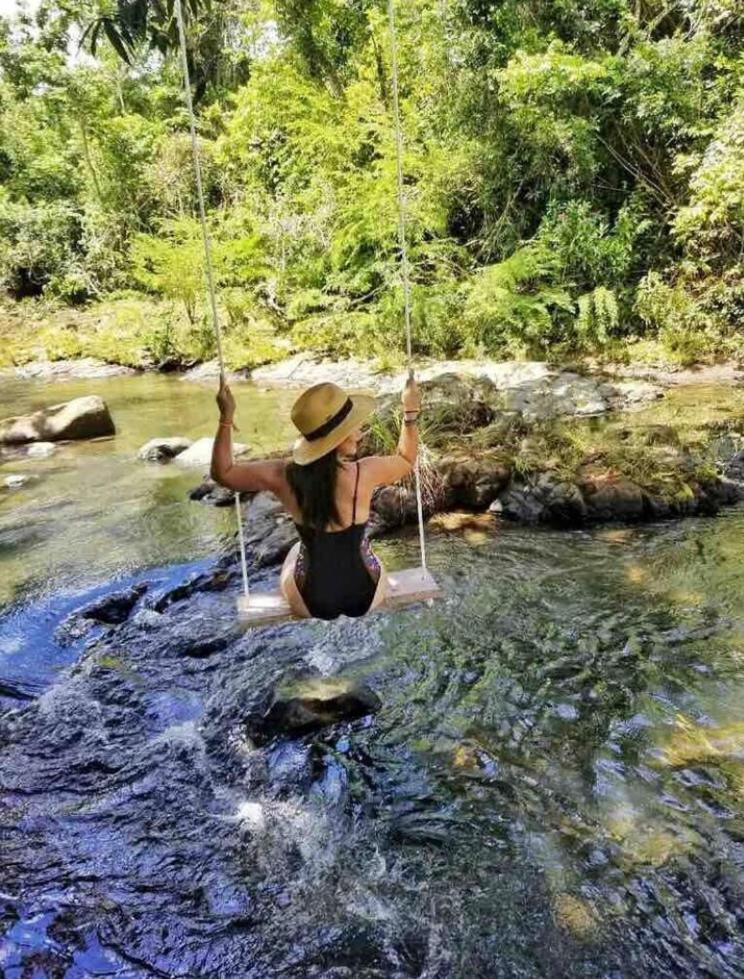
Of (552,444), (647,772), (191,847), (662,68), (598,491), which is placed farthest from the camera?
(662,68)

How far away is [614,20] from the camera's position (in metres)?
12.1

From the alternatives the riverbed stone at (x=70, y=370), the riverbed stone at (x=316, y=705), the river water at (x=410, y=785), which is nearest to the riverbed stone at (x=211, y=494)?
the river water at (x=410, y=785)

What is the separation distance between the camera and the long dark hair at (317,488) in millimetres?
2939

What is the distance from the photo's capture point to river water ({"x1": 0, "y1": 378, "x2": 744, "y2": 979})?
2369 millimetres

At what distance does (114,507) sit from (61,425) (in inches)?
132

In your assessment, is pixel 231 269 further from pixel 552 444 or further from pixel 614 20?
pixel 552 444

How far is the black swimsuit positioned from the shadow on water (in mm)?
714

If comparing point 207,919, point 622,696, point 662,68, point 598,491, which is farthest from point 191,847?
point 662,68

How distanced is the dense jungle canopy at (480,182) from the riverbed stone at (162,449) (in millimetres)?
4316

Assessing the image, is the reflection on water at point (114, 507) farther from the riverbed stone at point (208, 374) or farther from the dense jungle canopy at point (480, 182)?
the dense jungle canopy at point (480, 182)

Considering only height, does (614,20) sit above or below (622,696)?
above

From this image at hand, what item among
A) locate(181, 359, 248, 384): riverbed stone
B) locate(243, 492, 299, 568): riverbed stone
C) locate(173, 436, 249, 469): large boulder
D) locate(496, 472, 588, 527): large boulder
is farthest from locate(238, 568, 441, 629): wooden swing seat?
locate(181, 359, 248, 384): riverbed stone

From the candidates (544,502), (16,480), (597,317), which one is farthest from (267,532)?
(597,317)

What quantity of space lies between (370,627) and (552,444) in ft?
10.2
